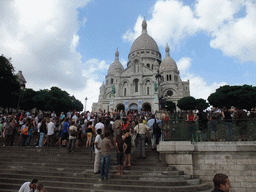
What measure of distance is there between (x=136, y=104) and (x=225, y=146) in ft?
127

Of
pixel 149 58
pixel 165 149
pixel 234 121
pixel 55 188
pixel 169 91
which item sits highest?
pixel 149 58

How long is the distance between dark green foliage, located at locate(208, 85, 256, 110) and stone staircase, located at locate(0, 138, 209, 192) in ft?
106

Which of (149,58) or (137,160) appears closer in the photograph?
(137,160)

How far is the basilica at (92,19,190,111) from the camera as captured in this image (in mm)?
45594

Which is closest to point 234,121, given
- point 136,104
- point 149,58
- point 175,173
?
point 175,173

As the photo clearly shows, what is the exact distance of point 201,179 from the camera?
705cm

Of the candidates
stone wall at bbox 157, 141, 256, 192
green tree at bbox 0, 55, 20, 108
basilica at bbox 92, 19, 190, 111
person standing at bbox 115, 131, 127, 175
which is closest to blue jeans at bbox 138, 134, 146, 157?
stone wall at bbox 157, 141, 256, 192

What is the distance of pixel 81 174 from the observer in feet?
21.4

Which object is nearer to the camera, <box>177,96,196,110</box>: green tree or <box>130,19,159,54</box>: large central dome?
<box>177,96,196,110</box>: green tree

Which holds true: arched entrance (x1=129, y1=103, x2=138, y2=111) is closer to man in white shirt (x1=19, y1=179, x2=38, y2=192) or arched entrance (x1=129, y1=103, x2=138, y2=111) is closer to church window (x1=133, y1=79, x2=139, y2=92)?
church window (x1=133, y1=79, x2=139, y2=92)

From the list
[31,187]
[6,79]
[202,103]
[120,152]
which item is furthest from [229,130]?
[202,103]

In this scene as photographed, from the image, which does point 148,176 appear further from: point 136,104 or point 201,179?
point 136,104

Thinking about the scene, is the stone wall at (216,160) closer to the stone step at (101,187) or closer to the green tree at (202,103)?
the stone step at (101,187)

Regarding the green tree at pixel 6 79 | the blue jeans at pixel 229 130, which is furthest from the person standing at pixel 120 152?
the green tree at pixel 6 79
